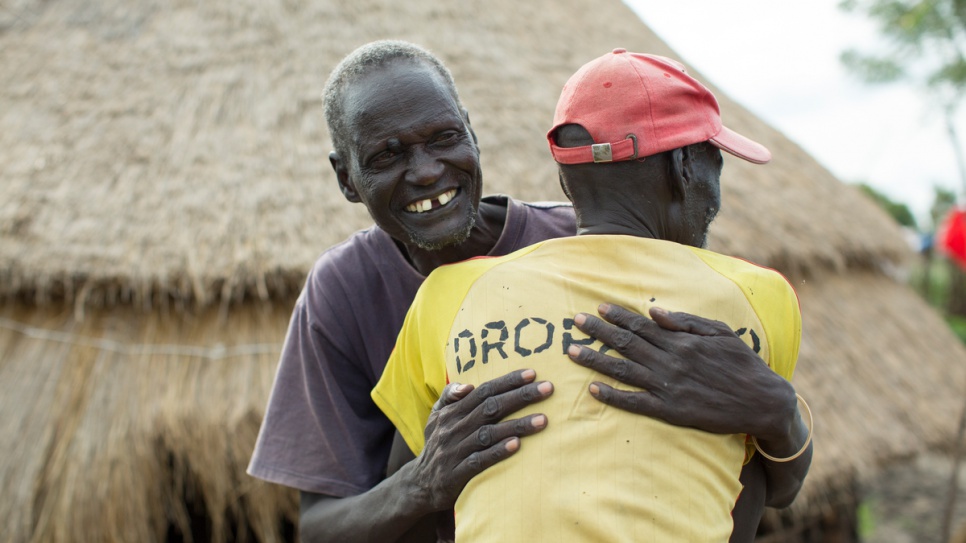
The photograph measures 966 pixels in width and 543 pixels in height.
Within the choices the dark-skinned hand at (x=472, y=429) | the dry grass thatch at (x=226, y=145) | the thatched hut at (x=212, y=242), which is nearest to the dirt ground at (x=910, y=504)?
the thatched hut at (x=212, y=242)

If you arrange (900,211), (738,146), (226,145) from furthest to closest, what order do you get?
(900,211), (226,145), (738,146)

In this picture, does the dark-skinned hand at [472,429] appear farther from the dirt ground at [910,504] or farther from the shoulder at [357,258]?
the dirt ground at [910,504]

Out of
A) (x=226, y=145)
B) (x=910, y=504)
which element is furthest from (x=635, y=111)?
(x=910, y=504)

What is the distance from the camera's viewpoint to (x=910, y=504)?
7.16 meters

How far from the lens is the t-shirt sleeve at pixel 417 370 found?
1.40 m

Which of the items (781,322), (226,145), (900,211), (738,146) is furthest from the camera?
(900,211)

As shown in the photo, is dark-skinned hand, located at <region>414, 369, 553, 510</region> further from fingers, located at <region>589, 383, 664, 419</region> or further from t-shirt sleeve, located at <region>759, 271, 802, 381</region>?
t-shirt sleeve, located at <region>759, 271, 802, 381</region>

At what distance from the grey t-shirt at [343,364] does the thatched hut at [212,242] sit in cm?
153

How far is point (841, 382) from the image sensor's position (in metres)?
4.38

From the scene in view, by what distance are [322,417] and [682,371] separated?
2.63ft

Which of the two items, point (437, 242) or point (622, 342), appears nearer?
point (622, 342)

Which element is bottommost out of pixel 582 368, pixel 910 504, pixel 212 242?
pixel 910 504

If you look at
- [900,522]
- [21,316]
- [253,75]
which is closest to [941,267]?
[900,522]

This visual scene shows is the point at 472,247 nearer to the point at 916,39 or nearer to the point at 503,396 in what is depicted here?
the point at 503,396
